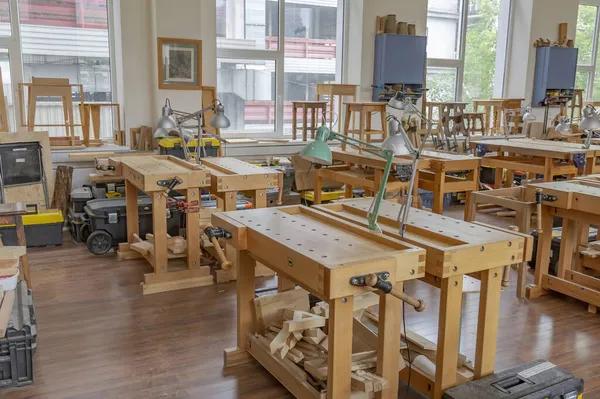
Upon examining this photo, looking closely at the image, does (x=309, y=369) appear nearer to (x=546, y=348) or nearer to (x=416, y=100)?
(x=546, y=348)

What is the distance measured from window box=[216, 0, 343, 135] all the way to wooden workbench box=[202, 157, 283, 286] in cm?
384

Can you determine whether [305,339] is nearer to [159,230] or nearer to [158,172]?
[159,230]

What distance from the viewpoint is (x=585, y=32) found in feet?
37.1

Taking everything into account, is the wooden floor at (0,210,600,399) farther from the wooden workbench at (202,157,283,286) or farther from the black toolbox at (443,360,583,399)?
the black toolbox at (443,360,583,399)

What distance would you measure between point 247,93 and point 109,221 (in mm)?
3797

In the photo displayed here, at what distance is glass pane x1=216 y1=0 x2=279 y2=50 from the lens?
26.3ft

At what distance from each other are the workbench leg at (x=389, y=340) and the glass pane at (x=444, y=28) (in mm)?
8227

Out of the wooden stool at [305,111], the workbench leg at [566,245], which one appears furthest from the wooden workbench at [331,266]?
the wooden stool at [305,111]

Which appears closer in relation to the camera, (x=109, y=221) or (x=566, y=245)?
(x=566, y=245)

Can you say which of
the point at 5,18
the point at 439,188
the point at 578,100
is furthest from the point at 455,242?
the point at 578,100

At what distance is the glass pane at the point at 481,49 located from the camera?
10.3m

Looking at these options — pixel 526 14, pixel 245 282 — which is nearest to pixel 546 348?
pixel 245 282

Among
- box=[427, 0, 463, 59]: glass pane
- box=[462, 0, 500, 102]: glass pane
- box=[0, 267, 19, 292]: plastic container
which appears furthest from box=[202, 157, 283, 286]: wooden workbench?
box=[462, 0, 500, 102]: glass pane

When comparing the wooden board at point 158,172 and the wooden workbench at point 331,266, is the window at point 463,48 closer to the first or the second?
the wooden board at point 158,172
